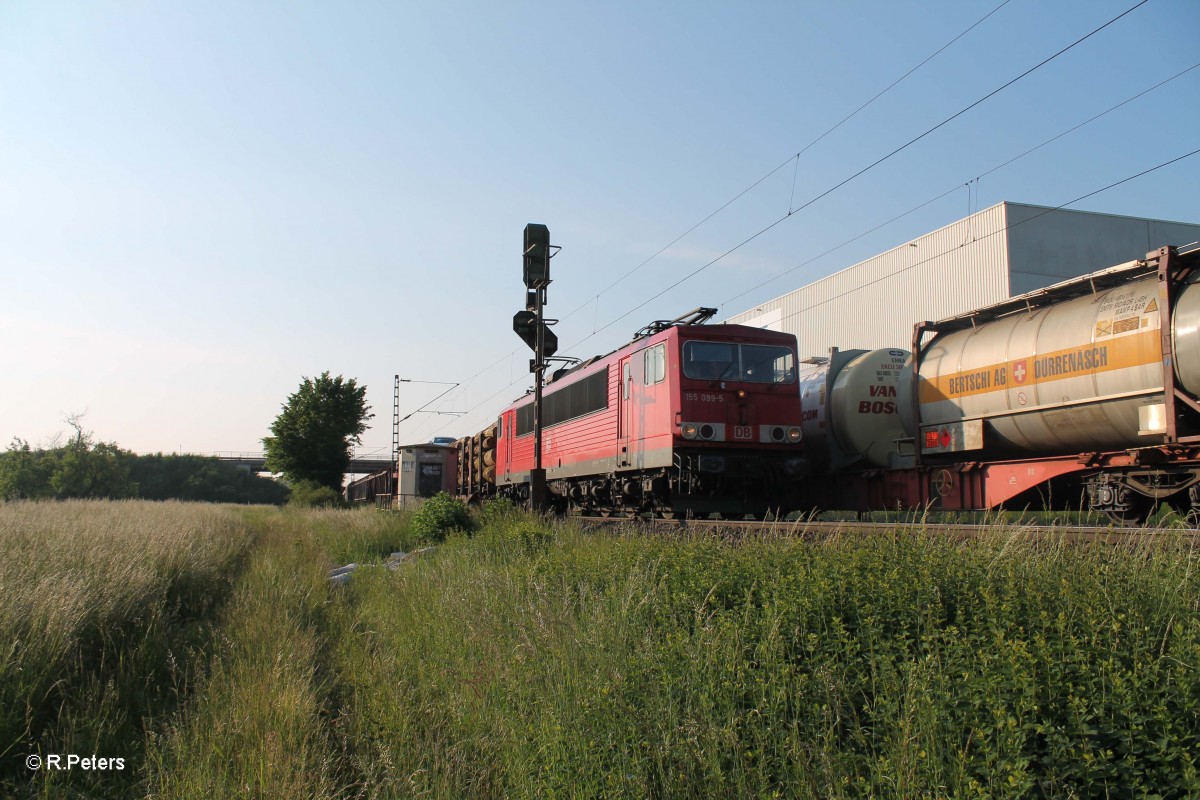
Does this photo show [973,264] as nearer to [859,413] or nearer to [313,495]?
[859,413]

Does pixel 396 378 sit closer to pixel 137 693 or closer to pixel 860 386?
pixel 860 386

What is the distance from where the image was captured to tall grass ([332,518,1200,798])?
3.05 meters

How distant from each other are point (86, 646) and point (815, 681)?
19.9 ft

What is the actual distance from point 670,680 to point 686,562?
7.36 feet

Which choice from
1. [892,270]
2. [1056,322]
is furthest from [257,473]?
[1056,322]

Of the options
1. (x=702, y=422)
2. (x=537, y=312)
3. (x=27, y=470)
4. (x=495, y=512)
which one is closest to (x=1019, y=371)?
(x=702, y=422)

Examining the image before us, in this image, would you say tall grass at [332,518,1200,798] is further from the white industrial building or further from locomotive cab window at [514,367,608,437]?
the white industrial building

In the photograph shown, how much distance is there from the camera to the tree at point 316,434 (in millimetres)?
52969

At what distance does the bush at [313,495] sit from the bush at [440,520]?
31.6 m

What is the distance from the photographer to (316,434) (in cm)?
5369

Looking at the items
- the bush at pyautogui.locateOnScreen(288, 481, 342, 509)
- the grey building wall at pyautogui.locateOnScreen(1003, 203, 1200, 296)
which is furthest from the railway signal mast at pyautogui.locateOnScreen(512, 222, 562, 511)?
the bush at pyautogui.locateOnScreen(288, 481, 342, 509)

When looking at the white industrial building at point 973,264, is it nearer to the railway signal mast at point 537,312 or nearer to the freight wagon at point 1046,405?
the freight wagon at point 1046,405

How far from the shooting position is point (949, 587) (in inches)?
184

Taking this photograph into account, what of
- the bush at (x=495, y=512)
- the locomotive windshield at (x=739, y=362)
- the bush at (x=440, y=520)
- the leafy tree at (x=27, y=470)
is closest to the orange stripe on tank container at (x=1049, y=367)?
the locomotive windshield at (x=739, y=362)
